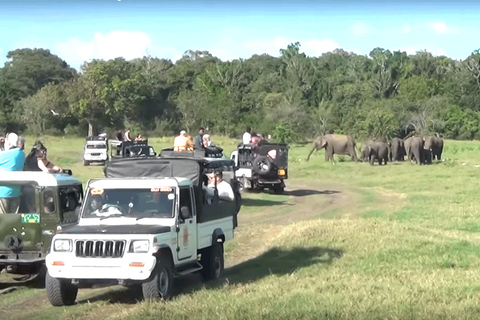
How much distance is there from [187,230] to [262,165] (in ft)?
61.6

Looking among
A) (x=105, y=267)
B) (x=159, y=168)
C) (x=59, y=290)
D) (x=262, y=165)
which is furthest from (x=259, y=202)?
(x=105, y=267)

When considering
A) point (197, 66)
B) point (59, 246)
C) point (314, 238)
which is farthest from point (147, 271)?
point (197, 66)

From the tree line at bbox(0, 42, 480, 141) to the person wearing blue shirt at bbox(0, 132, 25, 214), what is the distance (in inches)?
2060

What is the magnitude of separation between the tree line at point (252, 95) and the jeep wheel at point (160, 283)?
5626cm

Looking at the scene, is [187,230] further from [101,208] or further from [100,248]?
[100,248]

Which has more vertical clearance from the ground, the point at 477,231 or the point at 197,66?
the point at 197,66

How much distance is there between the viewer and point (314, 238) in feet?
60.3

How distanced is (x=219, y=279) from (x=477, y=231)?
9127 millimetres

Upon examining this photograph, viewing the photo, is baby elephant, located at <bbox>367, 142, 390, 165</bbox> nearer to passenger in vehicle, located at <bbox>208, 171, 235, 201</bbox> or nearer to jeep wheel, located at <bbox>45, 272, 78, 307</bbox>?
passenger in vehicle, located at <bbox>208, 171, 235, 201</bbox>

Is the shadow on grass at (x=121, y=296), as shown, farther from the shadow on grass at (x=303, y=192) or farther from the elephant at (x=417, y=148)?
the elephant at (x=417, y=148)

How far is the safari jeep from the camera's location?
44.4ft

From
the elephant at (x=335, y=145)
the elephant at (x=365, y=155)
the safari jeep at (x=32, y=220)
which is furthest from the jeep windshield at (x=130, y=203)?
the elephant at (x=335, y=145)

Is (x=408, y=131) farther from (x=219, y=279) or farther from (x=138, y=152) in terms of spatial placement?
(x=219, y=279)

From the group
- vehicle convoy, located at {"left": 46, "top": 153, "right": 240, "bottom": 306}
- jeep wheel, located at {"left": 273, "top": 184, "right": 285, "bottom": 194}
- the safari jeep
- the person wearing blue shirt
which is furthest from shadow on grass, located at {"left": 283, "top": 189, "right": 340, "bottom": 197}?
the safari jeep
